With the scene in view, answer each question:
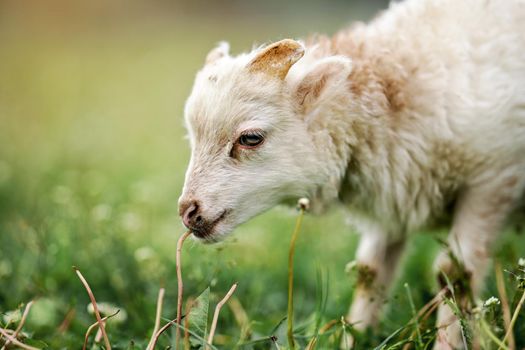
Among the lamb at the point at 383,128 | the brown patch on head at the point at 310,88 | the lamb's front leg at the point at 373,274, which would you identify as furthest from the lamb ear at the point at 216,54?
the lamb's front leg at the point at 373,274

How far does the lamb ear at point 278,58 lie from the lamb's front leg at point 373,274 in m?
1.20

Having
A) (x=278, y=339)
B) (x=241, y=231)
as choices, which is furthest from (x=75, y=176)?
(x=278, y=339)

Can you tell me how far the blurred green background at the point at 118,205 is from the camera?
3945 mm

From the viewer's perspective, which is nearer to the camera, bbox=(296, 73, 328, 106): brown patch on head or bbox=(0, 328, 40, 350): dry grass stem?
bbox=(0, 328, 40, 350): dry grass stem

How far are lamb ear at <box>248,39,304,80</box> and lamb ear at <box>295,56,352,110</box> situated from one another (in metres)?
0.15

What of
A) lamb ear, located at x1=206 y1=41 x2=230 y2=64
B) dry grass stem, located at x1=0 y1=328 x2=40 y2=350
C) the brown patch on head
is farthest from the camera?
lamb ear, located at x1=206 y1=41 x2=230 y2=64

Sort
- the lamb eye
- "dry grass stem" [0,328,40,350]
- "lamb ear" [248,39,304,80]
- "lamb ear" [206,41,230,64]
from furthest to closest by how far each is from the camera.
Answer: "lamb ear" [206,41,230,64] < the lamb eye < "lamb ear" [248,39,304,80] < "dry grass stem" [0,328,40,350]

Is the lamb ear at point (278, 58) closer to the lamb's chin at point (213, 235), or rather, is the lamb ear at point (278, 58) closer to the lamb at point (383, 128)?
the lamb at point (383, 128)

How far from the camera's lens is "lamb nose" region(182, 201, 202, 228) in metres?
3.25

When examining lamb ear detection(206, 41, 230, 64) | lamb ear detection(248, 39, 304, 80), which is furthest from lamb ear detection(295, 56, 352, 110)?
lamb ear detection(206, 41, 230, 64)

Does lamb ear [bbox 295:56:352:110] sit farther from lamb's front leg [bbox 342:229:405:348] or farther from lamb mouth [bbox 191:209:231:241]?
lamb's front leg [bbox 342:229:405:348]

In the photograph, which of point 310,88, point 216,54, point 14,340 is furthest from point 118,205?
point 14,340

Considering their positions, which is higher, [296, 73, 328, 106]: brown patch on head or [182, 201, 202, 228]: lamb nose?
[296, 73, 328, 106]: brown patch on head

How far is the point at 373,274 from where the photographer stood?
4031 mm
